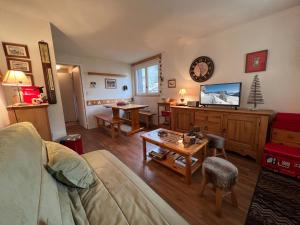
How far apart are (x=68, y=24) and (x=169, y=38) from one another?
2.10 metres

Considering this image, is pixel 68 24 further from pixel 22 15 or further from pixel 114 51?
pixel 114 51

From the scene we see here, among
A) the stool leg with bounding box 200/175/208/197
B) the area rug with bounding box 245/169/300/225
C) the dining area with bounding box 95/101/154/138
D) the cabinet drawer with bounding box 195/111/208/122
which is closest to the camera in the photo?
the area rug with bounding box 245/169/300/225

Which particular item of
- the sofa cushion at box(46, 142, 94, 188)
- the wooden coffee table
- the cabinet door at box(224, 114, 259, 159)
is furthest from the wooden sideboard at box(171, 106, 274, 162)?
the sofa cushion at box(46, 142, 94, 188)

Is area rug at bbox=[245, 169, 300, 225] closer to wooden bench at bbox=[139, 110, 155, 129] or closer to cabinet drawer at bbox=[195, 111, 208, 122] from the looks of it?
cabinet drawer at bbox=[195, 111, 208, 122]

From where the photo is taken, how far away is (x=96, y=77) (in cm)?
459

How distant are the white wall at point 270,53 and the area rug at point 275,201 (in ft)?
4.18

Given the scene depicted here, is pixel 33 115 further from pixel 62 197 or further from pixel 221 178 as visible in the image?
pixel 221 178

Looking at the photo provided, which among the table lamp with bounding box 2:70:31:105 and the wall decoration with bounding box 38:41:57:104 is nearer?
the table lamp with bounding box 2:70:31:105

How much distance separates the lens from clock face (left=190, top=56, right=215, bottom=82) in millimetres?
3123

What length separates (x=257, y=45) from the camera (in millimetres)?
2455

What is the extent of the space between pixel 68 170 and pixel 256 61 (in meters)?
3.33

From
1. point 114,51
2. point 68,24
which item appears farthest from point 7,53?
point 114,51

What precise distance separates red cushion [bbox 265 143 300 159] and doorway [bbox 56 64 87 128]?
495 cm

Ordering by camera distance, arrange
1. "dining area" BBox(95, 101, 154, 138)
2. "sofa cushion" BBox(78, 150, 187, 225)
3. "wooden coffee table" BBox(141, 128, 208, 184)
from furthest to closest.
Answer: "dining area" BBox(95, 101, 154, 138) < "wooden coffee table" BBox(141, 128, 208, 184) < "sofa cushion" BBox(78, 150, 187, 225)
